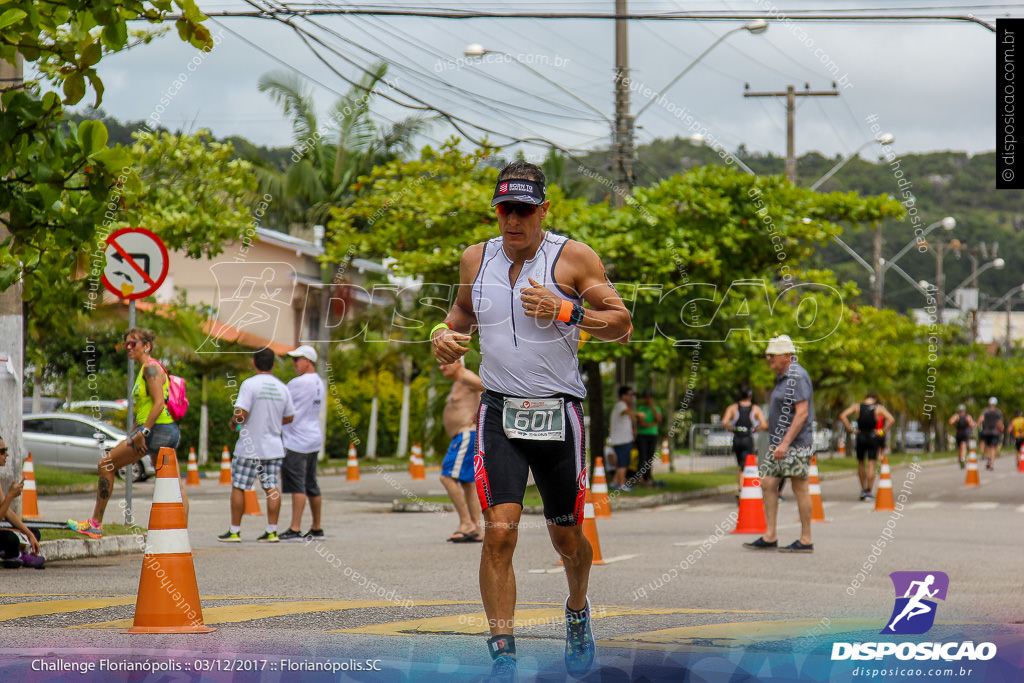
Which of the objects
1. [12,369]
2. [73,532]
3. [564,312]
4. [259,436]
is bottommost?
[73,532]

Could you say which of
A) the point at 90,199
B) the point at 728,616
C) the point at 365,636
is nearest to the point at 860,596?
the point at 728,616

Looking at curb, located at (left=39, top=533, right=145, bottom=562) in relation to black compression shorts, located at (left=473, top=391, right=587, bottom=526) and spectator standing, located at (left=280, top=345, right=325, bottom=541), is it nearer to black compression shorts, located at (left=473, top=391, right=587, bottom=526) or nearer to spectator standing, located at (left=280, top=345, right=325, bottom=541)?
spectator standing, located at (left=280, top=345, right=325, bottom=541)

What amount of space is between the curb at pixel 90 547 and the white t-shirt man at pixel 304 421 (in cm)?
181

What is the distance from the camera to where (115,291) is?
1129 centimetres

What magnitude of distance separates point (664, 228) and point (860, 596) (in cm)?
1086

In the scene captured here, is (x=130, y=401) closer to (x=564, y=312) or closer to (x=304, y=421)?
(x=304, y=421)

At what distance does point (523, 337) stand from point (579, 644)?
128 cm

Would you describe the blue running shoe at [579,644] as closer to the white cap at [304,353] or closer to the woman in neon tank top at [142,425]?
the woman in neon tank top at [142,425]

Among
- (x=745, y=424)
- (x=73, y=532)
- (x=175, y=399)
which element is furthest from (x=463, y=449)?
(x=745, y=424)

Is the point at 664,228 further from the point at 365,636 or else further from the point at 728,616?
the point at 365,636

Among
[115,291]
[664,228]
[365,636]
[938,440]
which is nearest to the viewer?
[365,636]

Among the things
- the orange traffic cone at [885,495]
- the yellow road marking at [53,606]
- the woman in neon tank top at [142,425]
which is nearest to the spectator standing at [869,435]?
the orange traffic cone at [885,495]

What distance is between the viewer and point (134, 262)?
11.4 metres

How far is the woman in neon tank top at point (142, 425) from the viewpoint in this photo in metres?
10.5
